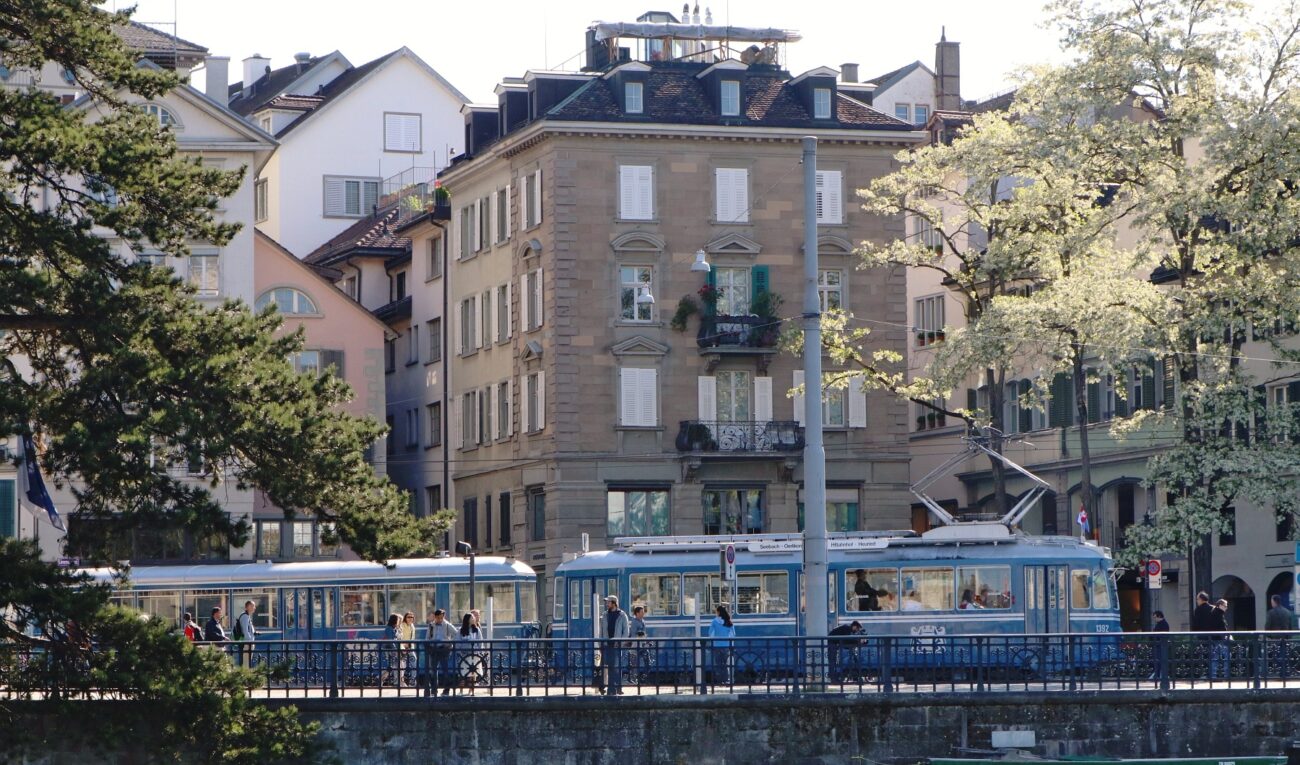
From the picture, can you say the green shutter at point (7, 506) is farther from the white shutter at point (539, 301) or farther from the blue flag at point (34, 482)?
the blue flag at point (34, 482)

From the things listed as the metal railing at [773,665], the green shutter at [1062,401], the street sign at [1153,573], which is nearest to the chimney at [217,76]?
the green shutter at [1062,401]

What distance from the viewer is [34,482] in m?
35.3

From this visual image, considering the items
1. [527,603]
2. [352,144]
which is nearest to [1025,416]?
[527,603]

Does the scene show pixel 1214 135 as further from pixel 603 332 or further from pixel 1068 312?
pixel 603 332

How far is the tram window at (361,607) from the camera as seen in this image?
185 ft

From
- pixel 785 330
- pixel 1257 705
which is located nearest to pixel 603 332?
pixel 785 330

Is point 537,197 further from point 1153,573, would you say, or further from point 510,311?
point 1153,573

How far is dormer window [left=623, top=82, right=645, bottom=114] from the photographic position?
70438mm

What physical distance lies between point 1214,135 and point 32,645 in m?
27.8

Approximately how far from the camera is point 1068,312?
53219 millimetres

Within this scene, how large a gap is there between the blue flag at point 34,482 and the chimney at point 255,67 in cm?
7244

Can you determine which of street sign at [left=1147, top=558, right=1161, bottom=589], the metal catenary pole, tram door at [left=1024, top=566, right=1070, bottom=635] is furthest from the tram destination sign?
the metal catenary pole

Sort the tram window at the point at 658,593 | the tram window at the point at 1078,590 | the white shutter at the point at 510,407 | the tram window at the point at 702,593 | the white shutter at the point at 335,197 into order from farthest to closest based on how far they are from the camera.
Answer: the white shutter at the point at 335,197 < the white shutter at the point at 510,407 < the tram window at the point at 658,593 < the tram window at the point at 702,593 < the tram window at the point at 1078,590

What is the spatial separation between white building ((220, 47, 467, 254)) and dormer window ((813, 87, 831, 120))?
24.4 meters
